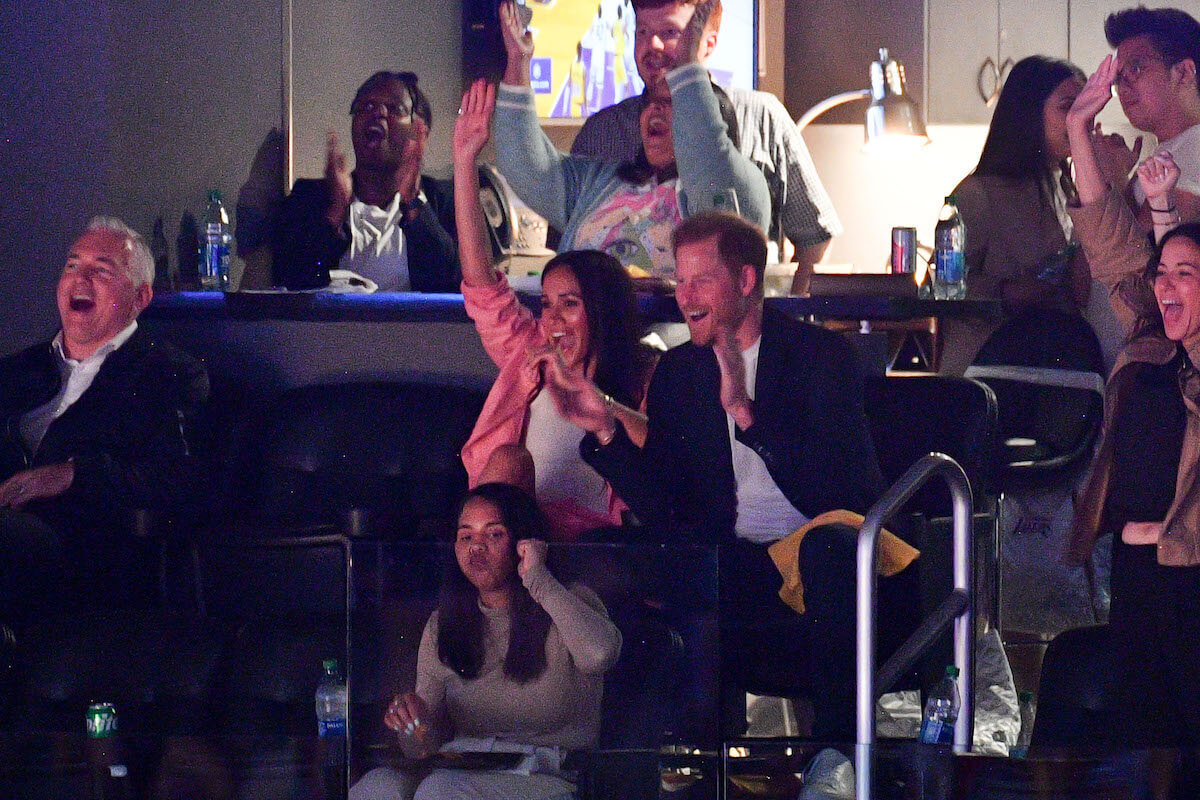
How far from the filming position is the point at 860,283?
10.6 ft

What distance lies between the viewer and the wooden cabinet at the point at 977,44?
596cm

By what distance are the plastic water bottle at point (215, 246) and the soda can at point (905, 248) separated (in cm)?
161

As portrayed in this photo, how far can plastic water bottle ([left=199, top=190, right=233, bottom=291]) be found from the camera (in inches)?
151

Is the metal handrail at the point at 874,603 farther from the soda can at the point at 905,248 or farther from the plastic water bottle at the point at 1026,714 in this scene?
the soda can at the point at 905,248

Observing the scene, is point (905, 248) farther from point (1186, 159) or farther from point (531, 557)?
point (531, 557)

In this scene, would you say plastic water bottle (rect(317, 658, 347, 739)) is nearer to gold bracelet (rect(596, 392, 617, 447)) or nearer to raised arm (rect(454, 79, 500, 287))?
gold bracelet (rect(596, 392, 617, 447))

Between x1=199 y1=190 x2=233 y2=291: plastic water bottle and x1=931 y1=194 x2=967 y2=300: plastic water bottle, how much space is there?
171 centimetres

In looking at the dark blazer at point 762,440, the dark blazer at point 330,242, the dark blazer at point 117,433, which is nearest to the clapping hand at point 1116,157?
the dark blazer at point 762,440

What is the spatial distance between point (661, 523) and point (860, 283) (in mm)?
762

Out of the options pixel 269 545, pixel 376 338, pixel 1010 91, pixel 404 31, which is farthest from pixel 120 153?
pixel 1010 91

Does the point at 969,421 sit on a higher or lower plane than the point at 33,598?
higher

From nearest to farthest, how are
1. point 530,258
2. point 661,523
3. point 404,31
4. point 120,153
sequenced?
point 661,523 < point 120,153 < point 530,258 < point 404,31

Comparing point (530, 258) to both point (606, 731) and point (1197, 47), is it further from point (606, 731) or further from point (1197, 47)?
point (606, 731)

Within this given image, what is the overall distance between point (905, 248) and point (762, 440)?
97 cm
